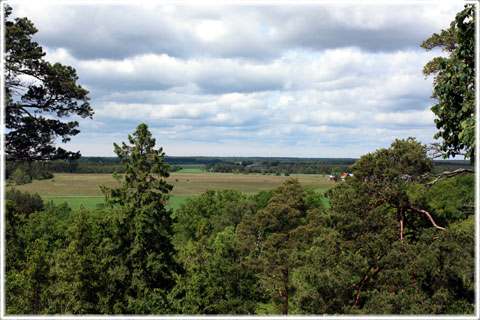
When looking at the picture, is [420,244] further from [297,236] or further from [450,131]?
[297,236]

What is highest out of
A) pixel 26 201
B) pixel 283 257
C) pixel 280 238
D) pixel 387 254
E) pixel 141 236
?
pixel 387 254

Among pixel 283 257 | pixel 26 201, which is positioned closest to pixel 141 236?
pixel 283 257

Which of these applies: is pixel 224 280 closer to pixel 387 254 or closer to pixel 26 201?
pixel 387 254

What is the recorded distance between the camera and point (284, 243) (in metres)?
25.5

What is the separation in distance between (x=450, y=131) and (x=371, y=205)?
21.9ft

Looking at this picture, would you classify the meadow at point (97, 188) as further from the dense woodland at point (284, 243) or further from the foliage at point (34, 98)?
the foliage at point (34, 98)

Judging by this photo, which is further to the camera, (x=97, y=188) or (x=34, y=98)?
(x=97, y=188)

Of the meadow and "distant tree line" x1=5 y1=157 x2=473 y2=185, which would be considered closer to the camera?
"distant tree line" x1=5 y1=157 x2=473 y2=185

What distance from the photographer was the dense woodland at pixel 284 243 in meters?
11.9

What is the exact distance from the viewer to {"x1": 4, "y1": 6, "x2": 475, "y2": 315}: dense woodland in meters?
11.9

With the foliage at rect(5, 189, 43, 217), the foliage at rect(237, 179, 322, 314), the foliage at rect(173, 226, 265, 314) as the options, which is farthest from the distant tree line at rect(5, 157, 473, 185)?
the foliage at rect(5, 189, 43, 217)

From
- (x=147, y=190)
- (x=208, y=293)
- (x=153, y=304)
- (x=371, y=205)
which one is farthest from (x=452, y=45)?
(x=208, y=293)


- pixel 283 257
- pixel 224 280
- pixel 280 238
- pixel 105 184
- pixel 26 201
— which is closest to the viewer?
pixel 283 257

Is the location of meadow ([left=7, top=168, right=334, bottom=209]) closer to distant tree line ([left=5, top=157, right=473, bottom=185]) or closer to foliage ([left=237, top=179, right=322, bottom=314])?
distant tree line ([left=5, top=157, right=473, bottom=185])
